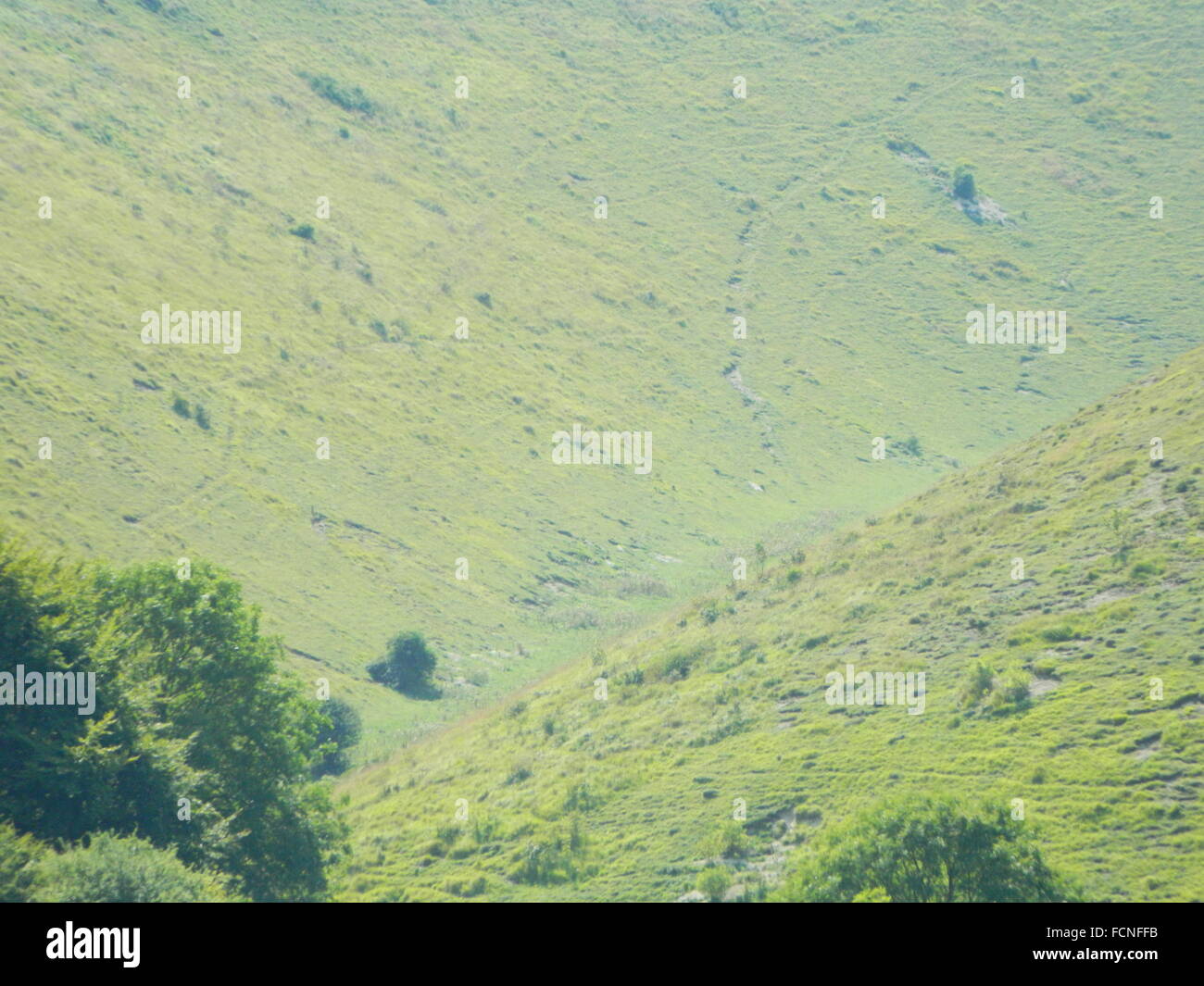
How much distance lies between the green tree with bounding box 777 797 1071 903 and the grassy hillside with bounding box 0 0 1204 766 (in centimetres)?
2830

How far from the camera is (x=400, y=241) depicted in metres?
85.5

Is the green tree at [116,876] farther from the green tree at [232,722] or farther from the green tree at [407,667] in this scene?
the green tree at [407,667]

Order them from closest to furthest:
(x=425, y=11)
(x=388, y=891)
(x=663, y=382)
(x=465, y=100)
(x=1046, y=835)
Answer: (x=1046, y=835) < (x=388, y=891) < (x=663, y=382) < (x=465, y=100) < (x=425, y=11)

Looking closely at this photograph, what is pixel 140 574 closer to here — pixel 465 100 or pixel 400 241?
pixel 400 241

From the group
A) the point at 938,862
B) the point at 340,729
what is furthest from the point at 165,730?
the point at 340,729

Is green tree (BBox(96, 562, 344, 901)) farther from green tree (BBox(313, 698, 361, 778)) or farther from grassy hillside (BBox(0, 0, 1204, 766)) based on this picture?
grassy hillside (BBox(0, 0, 1204, 766))

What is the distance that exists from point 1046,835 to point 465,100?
9756cm

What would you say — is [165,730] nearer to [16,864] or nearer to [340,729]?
[16,864]

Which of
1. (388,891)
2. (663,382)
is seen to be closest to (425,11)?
(663,382)

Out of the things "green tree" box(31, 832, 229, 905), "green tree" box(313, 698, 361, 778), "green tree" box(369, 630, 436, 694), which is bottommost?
"green tree" box(31, 832, 229, 905)

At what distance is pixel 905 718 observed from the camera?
2764 cm

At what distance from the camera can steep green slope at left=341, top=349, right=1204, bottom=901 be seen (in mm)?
23125

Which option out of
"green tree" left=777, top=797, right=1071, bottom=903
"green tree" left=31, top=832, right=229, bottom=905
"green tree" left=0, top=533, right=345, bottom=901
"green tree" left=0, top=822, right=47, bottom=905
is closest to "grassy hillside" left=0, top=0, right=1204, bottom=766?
"green tree" left=0, top=533, right=345, bottom=901

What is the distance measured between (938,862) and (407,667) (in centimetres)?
3414
